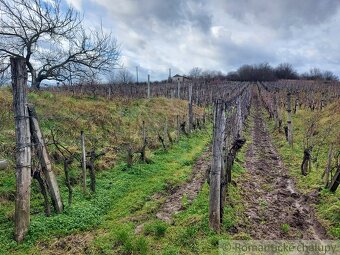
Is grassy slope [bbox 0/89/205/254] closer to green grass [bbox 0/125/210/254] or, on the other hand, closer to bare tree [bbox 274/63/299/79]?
green grass [bbox 0/125/210/254]

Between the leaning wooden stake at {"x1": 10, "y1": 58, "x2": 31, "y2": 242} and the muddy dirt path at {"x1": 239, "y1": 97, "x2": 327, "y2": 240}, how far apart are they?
14.6 ft

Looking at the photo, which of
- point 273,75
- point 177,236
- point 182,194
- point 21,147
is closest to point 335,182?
point 182,194

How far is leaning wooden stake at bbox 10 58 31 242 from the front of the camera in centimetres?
602

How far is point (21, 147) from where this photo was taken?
6059 mm

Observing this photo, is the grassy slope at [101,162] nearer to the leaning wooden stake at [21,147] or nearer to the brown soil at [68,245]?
the brown soil at [68,245]

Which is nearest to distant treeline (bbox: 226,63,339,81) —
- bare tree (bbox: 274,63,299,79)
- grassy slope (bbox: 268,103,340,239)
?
bare tree (bbox: 274,63,299,79)

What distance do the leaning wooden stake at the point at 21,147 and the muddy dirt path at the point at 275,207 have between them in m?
4.45

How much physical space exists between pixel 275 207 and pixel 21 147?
5.97 metres

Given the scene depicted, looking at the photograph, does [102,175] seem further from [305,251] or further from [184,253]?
[305,251]

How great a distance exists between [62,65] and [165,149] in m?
11.6

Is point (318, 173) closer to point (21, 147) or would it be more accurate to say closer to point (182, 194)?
point (182, 194)

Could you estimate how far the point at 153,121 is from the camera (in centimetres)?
1870

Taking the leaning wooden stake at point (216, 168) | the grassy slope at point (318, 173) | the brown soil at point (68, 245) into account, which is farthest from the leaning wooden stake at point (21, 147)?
the grassy slope at point (318, 173)

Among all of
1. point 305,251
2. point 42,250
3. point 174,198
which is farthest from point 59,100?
point 305,251
